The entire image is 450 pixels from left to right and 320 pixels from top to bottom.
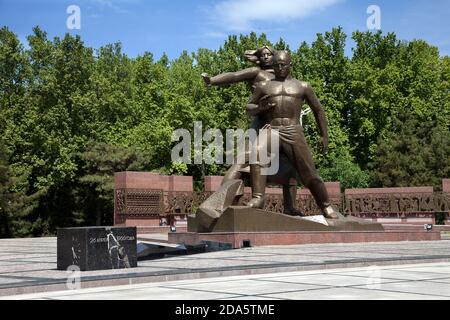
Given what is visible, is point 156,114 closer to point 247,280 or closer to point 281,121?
point 281,121

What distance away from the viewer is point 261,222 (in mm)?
15734

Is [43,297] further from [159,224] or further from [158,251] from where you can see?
[159,224]

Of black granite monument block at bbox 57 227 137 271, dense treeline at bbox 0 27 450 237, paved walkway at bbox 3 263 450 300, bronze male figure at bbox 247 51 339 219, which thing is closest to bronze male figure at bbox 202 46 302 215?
bronze male figure at bbox 247 51 339 219

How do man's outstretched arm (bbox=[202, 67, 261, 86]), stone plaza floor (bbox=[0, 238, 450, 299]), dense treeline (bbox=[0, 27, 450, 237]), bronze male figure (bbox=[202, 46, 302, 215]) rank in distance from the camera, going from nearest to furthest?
stone plaza floor (bbox=[0, 238, 450, 299]) → bronze male figure (bbox=[202, 46, 302, 215]) → man's outstretched arm (bbox=[202, 67, 261, 86]) → dense treeline (bbox=[0, 27, 450, 237])

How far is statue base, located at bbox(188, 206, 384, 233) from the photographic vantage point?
607 inches

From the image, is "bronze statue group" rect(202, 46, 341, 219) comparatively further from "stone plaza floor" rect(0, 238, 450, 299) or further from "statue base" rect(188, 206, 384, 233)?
"stone plaza floor" rect(0, 238, 450, 299)

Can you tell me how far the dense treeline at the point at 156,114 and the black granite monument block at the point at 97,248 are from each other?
77.1 feet

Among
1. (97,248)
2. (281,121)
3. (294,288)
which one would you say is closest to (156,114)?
(281,121)

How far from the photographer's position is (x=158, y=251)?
483 inches

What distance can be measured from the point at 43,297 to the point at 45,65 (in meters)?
36.4

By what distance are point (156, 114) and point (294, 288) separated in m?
38.9

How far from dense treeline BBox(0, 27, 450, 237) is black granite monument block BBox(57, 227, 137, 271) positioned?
23.5 meters

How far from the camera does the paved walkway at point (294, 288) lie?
6.57 m

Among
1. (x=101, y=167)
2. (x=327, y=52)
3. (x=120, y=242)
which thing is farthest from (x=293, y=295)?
(x=327, y=52)
